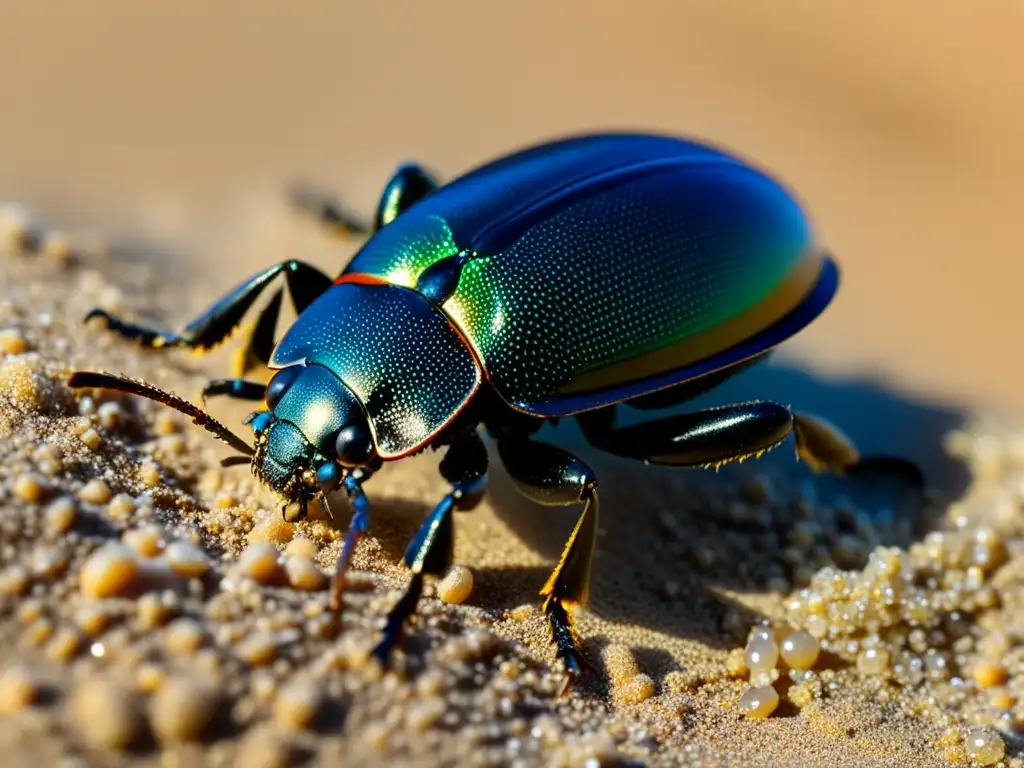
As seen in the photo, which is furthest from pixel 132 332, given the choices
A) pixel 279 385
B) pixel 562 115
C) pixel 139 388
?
pixel 562 115

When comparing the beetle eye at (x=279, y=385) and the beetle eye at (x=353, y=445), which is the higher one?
the beetle eye at (x=279, y=385)

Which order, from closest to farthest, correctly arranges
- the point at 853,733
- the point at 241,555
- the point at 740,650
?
the point at 241,555, the point at 853,733, the point at 740,650

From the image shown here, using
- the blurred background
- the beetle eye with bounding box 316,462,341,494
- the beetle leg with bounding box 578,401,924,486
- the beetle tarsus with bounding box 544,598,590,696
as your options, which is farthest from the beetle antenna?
the blurred background

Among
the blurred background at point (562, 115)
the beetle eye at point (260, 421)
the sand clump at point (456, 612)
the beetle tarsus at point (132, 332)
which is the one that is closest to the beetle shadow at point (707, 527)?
the sand clump at point (456, 612)

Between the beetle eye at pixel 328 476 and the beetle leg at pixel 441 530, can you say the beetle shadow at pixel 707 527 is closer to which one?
the beetle leg at pixel 441 530

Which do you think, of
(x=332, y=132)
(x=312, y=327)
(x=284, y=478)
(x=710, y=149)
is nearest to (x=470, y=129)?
(x=332, y=132)

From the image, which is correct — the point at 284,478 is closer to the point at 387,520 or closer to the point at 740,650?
the point at 387,520
